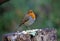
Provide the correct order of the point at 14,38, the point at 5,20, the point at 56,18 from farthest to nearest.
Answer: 1. the point at 56,18
2. the point at 5,20
3. the point at 14,38

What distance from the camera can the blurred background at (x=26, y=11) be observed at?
6395 mm

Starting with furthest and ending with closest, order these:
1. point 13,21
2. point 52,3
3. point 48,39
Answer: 1. point 52,3
2. point 13,21
3. point 48,39

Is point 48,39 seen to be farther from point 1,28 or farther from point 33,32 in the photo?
point 1,28

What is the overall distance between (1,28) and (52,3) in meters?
1.95

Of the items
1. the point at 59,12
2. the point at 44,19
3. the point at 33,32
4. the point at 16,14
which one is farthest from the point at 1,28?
the point at 33,32

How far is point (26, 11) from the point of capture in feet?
21.6

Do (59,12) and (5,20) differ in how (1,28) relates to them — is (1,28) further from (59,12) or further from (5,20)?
(59,12)

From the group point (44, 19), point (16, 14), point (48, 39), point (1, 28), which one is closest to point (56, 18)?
point (44, 19)

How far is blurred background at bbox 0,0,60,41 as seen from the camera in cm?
639

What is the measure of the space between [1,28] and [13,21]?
47 centimetres

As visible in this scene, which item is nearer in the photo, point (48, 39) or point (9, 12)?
point (48, 39)

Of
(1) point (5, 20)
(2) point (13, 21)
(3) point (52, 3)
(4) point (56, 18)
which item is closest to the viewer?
(1) point (5, 20)

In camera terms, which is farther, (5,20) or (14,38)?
(5,20)

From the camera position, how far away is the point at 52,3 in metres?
7.75
